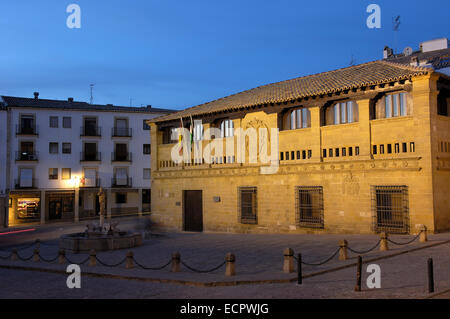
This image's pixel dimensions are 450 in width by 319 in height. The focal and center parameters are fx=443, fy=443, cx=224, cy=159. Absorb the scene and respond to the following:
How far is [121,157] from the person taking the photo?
44125mm

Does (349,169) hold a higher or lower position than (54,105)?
lower

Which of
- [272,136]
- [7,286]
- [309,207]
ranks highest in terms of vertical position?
[272,136]

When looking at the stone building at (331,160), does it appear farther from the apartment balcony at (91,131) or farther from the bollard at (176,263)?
the apartment balcony at (91,131)

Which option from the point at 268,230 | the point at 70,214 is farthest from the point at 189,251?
the point at 70,214

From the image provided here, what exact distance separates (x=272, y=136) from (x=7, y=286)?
15.5m

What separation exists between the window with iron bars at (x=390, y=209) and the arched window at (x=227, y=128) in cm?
960

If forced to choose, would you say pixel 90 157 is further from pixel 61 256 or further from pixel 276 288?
pixel 276 288

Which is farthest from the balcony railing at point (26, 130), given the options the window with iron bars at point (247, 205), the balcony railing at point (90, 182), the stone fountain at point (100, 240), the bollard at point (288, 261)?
the bollard at point (288, 261)

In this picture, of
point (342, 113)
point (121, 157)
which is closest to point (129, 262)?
point (342, 113)

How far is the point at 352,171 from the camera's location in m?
20.8

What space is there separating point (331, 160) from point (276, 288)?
39.9 ft
